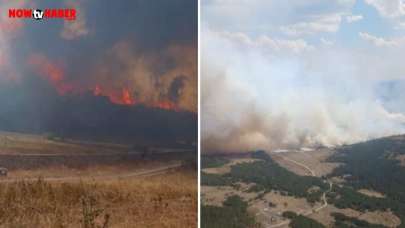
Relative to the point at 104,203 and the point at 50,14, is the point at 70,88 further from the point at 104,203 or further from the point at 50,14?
the point at 104,203

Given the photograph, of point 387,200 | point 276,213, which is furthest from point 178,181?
point 387,200

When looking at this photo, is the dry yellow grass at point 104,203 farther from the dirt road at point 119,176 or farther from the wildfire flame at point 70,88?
the wildfire flame at point 70,88

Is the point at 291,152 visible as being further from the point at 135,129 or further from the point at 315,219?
the point at 135,129

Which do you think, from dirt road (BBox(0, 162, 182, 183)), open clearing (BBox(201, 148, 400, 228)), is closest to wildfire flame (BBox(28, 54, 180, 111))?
dirt road (BBox(0, 162, 182, 183))

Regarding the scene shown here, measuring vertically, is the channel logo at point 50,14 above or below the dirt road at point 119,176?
above

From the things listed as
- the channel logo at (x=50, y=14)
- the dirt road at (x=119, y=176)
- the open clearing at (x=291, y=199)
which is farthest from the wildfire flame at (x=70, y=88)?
the open clearing at (x=291, y=199)

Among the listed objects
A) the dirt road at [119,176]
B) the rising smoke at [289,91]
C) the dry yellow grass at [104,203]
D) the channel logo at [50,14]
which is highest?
the channel logo at [50,14]

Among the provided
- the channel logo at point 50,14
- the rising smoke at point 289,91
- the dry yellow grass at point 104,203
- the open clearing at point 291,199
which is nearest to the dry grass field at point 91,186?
the dry yellow grass at point 104,203
